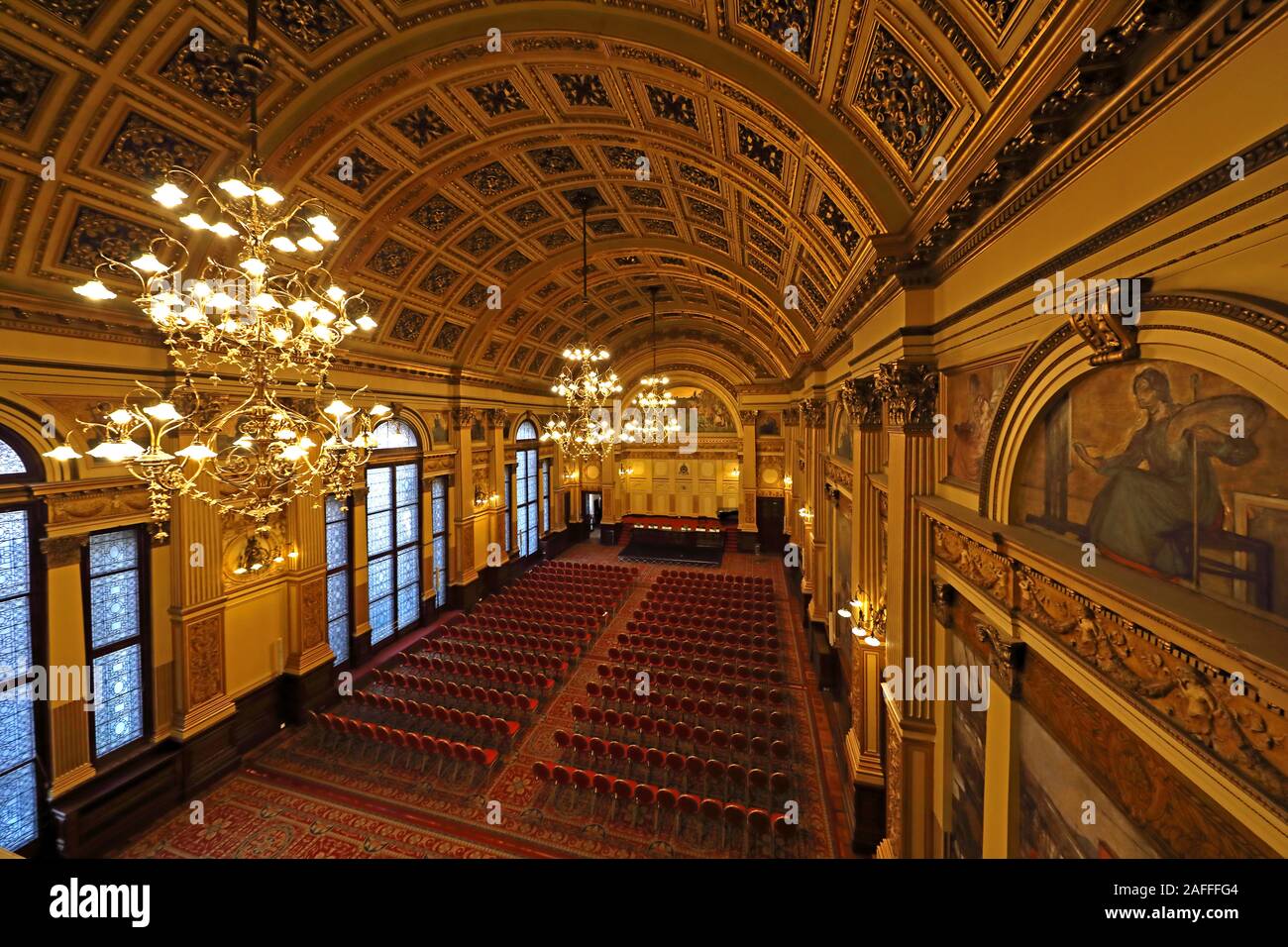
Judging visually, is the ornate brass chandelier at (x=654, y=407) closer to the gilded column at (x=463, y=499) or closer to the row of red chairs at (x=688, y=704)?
the gilded column at (x=463, y=499)

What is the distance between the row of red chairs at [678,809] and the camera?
6.05m

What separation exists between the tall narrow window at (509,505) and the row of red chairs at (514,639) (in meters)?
4.68

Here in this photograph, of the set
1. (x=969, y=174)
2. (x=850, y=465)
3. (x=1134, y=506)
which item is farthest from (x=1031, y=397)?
(x=850, y=465)

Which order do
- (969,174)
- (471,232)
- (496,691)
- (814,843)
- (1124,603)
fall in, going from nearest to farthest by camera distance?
(1124,603), (969,174), (814,843), (496,691), (471,232)

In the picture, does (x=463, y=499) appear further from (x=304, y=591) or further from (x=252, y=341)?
(x=252, y=341)

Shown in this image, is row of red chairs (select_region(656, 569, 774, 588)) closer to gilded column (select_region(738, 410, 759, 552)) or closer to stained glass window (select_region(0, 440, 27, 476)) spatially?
gilded column (select_region(738, 410, 759, 552))

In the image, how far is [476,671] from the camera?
988 centimetres

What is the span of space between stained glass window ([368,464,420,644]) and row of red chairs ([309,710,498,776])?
3.30 m

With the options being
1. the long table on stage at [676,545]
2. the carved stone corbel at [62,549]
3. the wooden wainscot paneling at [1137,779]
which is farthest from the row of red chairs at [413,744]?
the long table on stage at [676,545]

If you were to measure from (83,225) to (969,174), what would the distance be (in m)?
9.03

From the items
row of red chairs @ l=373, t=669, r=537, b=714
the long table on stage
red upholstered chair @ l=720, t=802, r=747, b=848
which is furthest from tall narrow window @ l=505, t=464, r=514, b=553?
red upholstered chair @ l=720, t=802, r=747, b=848

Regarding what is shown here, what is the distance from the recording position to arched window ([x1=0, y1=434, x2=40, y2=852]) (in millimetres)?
5359

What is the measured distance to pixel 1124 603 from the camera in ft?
6.82

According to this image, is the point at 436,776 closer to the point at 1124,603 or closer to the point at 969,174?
the point at 1124,603
